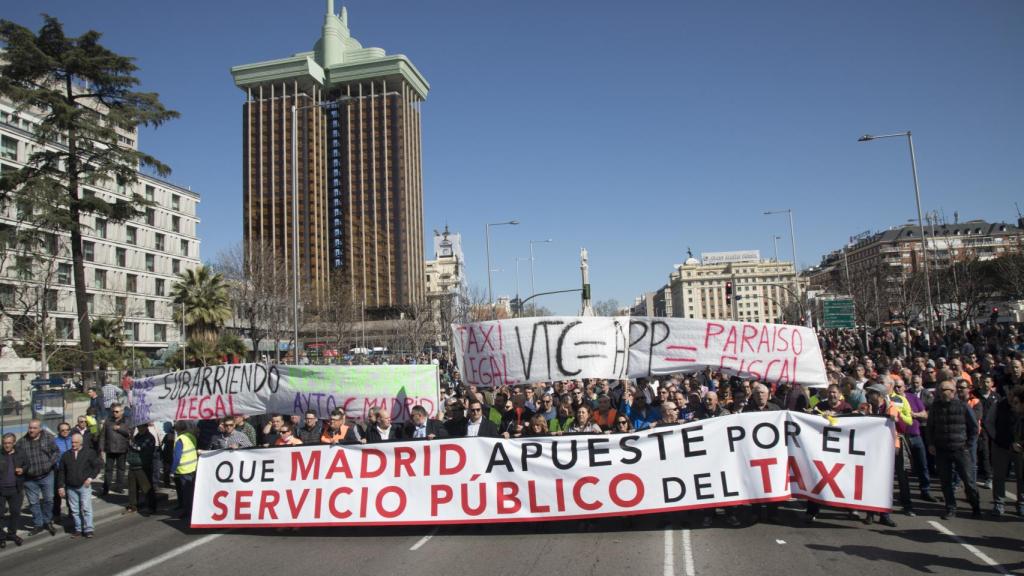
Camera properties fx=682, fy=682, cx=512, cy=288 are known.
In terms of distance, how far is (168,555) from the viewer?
8.47m

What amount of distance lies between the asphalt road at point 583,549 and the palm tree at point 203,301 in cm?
3097

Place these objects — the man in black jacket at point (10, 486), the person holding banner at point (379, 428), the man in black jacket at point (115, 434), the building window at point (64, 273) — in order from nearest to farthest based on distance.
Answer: the man in black jacket at point (10, 486) → the person holding banner at point (379, 428) → the man in black jacket at point (115, 434) → the building window at point (64, 273)

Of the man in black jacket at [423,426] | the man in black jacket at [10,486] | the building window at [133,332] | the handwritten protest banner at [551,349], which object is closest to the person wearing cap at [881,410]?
the handwritten protest banner at [551,349]

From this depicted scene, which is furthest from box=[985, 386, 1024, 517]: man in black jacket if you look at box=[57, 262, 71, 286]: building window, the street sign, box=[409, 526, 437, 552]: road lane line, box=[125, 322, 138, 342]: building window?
box=[125, 322, 138, 342]: building window

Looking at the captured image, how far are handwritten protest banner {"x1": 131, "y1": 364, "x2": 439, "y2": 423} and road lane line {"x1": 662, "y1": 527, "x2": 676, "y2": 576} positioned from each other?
5.09 m

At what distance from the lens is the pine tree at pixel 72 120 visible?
22797 millimetres

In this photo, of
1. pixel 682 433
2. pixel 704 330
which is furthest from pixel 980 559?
pixel 704 330

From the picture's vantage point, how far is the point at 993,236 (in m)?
118

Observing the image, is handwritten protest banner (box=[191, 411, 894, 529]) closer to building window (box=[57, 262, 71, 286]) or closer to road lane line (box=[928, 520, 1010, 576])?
road lane line (box=[928, 520, 1010, 576])

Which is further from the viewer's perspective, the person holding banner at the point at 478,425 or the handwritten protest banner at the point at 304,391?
the handwritten protest banner at the point at 304,391

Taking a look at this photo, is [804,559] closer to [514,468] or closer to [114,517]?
[514,468]

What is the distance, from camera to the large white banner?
10.8 metres

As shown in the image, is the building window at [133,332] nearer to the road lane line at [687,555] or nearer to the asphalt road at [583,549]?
the asphalt road at [583,549]

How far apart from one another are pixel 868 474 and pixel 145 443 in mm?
10867
